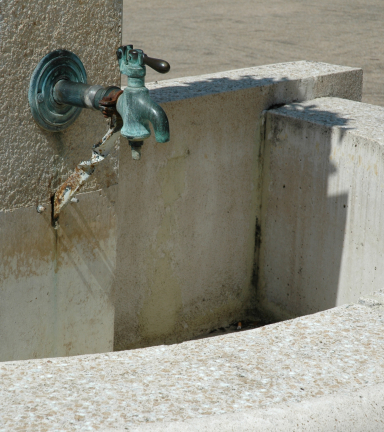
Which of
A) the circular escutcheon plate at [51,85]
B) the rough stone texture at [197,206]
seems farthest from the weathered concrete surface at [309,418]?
the rough stone texture at [197,206]

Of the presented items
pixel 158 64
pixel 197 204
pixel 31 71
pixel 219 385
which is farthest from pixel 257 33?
pixel 219 385

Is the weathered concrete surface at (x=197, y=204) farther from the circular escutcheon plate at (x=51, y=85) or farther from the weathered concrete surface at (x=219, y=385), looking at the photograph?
the weathered concrete surface at (x=219, y=385)

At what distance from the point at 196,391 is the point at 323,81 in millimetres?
3391

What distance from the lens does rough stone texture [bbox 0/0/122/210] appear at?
243 cm

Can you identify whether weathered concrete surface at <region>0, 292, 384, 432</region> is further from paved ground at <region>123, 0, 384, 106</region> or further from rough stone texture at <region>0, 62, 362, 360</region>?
paved ground at <region>123, 0, 384, 106</region>

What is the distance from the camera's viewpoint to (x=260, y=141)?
454 centimetres

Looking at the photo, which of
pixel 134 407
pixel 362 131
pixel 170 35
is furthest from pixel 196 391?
pixel 170 35

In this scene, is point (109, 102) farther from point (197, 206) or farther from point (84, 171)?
point (197, 206)

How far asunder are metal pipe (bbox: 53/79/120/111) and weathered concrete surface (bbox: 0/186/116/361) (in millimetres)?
449

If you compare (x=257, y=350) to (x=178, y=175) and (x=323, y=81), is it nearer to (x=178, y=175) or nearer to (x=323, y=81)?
(x=178, y=175)

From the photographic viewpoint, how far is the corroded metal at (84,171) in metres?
2.56

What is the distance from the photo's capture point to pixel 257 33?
1052cm

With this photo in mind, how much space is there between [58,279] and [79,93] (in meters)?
0.80

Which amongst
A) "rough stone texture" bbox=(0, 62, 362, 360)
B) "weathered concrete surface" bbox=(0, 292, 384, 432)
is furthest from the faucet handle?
"rough stone texture" bbox=(0, 62, 362, 360)
